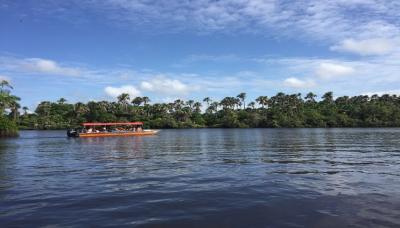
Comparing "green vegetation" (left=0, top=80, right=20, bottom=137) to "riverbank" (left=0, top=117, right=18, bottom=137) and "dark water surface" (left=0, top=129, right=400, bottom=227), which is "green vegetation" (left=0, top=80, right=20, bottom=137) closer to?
"riverbank" (left=0, top=117, right=18, bottom=137)

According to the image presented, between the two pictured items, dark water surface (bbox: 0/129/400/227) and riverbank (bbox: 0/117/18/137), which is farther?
riverbank (bbox: 0/117/18/137)

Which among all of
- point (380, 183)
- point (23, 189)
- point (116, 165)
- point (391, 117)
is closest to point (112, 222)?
point (23, 189)

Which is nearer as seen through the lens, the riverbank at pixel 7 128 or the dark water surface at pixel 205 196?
the dark water surface at pixel 205 196

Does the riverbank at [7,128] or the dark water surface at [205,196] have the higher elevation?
the riverbank at [7,128]

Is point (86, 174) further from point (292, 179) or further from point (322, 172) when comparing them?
point (322, 172)

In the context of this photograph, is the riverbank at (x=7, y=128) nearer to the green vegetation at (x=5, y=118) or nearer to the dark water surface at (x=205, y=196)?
the green vegetation at (x=5, y=118)

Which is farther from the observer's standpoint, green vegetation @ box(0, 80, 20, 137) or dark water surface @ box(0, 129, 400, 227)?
green vegetation @ box(0, 80, 20, 137)

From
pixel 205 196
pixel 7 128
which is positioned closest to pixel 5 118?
pixel 7 128

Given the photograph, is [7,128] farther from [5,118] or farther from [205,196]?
[205,196]

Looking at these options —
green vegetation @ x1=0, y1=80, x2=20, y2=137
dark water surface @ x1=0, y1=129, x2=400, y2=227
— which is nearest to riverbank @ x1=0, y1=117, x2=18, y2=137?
green vegetation @ x1=0, y1=80, x2=20, y2=137

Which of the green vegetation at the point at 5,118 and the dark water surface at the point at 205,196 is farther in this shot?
the green vegetation at the point at 5,118

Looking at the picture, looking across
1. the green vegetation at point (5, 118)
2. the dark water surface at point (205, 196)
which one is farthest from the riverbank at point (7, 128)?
the dark water surface at point (205, 196)

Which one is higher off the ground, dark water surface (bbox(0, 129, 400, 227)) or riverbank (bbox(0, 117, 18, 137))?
riverbank (bbox(0, 117, 18, 137))

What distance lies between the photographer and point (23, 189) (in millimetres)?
20328
